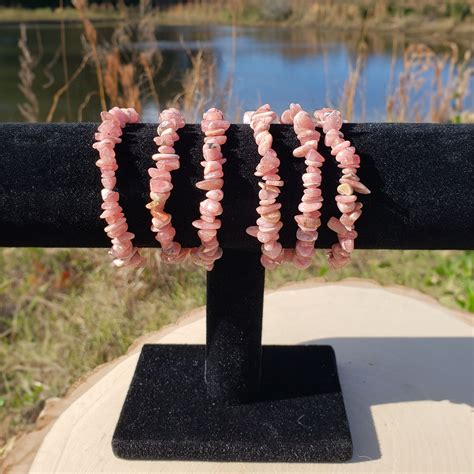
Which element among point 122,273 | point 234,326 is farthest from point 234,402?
point 122,273

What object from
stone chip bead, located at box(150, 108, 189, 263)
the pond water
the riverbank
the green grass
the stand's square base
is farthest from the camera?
the riverbank

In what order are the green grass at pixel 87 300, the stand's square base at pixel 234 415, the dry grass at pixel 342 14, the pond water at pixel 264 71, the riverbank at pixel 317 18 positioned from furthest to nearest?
1. the dry grass at pixel 342 14
2. the riverbank at pixel 317 18
3. the pond water at pixel 264 71
4. the green grass at pixel 87 300
5. the stand's square base at pixel 234 415

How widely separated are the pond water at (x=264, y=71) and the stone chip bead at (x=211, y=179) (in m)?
1.45

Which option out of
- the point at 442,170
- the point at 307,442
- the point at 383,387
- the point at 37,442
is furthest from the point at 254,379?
the point at 442,170

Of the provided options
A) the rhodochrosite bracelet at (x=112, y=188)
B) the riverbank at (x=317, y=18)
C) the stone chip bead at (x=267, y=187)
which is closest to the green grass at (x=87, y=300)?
the rhodochrosite bracelet at (x=112, y=188)

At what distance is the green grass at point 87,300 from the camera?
1885 mm

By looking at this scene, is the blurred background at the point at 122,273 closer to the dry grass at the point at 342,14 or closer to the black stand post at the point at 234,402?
the black stand post at the point at 234,402

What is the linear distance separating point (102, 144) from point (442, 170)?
546 mm

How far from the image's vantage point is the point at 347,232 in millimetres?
989

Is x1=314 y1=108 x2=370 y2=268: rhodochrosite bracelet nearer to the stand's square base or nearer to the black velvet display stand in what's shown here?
the black velvet display stand

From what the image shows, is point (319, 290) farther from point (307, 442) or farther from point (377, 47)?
A: point (377, 47)

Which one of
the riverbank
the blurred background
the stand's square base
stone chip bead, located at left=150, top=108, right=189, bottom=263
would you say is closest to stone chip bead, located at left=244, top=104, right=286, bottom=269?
stone chip bead, located at left=150, top=108, right=189, bottom=263

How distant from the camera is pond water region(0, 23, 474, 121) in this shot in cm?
293

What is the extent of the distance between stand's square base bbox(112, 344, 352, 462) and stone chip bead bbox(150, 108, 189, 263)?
36 cm
